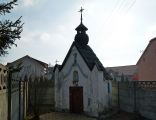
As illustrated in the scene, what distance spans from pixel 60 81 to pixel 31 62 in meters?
25.6

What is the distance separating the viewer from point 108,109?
22.9 meters

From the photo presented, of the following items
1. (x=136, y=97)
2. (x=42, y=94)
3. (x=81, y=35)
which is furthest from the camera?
(x=42, y=94)

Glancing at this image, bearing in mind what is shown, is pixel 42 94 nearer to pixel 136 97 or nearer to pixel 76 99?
pixel 76 99

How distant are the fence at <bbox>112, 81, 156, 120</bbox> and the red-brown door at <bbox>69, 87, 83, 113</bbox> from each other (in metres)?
3.66

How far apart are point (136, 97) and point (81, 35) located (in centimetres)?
836

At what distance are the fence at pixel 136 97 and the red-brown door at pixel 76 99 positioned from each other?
366 centimetres

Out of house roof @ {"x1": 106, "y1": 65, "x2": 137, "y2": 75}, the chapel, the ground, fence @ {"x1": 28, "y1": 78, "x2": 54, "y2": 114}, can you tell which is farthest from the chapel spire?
house roof @ {"x1": 106, "y1": 65, "x2": 137, "y2": 75}

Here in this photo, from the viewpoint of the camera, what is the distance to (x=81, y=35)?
2494 centimetres

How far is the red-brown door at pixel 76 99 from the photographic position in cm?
2285

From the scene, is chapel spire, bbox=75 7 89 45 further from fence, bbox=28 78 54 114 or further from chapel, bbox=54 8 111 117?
fence, bbox=28 78 54 114

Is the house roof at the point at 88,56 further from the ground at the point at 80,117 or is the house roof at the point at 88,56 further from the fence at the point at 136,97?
the ground at the point at 80,117

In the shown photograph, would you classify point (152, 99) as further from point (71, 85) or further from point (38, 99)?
point (38, 99)

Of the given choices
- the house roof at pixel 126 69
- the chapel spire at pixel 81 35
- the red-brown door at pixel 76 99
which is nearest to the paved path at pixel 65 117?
the red-brown door at pixel 76 99

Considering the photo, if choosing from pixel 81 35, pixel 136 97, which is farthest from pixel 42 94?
pixel 136 97
